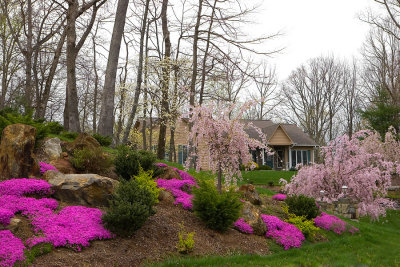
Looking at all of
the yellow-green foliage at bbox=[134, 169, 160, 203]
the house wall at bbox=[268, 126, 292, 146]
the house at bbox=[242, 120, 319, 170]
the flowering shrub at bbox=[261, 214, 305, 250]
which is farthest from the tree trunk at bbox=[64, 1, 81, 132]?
the house wall at bbox=[268, 126, 292, 146]

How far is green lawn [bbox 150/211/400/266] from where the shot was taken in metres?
5.82

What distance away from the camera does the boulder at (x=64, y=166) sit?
860 centimetres

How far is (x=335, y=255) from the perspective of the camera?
7367 millimetres

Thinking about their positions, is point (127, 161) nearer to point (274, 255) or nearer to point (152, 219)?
point (152, 219)

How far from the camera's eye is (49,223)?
5.72 m

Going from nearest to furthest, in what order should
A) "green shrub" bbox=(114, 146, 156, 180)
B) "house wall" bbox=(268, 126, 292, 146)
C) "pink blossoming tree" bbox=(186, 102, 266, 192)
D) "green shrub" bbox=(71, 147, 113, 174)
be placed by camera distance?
1. "pink blossoming tree" bbox=(186, 102, 266, 192)
2. "green shrub" bbox=(71, 147, 113, 174)
3. "green shrub" bbox=(114, 146, 156, 180)
4. "house wall" bbox=(268, 126, 292, 146)

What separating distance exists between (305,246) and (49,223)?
223 inches

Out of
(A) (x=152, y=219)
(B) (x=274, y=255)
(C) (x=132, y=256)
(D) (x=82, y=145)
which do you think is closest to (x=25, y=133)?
(D) (x=82, y=145)

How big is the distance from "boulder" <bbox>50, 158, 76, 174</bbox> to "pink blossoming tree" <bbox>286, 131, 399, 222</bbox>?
825 centimetres

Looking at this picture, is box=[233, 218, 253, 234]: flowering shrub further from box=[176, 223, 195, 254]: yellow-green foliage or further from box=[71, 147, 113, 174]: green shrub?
→ box=[71, 147, 113, 174]: green shrub

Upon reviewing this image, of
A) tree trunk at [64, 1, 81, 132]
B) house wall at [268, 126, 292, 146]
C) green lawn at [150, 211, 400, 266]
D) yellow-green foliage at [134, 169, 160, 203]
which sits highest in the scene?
tree trunk at [64, 1, 81, 132]

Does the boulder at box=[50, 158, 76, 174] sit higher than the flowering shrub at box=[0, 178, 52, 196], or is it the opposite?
the boulder at box=[50, 158, 76, 174]

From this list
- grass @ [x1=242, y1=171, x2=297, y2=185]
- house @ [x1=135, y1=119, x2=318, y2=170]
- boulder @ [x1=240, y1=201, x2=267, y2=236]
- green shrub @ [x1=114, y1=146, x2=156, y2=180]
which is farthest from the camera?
house @ [x1=135, y1=119, x2=318, y2=170]

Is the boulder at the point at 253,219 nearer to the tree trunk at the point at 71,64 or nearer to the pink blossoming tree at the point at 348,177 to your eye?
the pink blossoming tree at the point at 348,177
